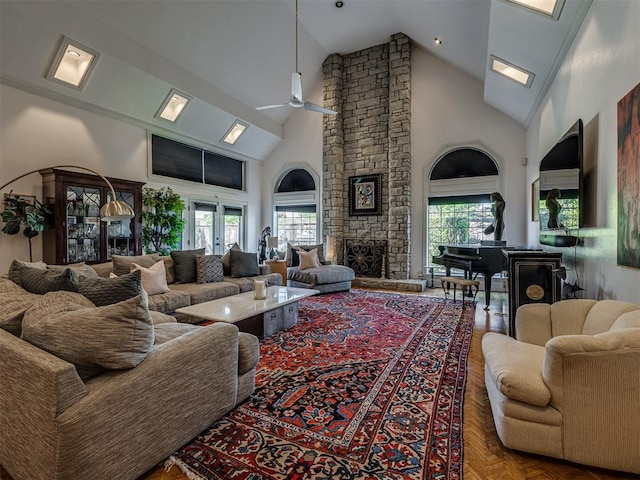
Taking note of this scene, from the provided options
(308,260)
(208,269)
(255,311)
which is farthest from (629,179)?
(308,260)

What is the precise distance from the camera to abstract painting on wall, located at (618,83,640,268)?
2.00m

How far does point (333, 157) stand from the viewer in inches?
311

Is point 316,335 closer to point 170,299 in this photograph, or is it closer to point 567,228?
point 170,299

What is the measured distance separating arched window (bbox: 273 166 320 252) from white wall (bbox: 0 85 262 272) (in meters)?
3.32

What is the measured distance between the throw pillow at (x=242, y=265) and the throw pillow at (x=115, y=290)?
3.26 meters

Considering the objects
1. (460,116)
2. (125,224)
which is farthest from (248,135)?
(460,116)

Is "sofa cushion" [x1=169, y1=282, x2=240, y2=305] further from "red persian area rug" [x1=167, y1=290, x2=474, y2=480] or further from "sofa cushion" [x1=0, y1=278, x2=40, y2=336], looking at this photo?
"sofa cushion" [x1=0, y1=278, x2=40, y2=336]

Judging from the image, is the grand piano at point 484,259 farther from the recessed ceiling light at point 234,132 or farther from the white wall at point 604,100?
the recessed ceiling light at point 234,132

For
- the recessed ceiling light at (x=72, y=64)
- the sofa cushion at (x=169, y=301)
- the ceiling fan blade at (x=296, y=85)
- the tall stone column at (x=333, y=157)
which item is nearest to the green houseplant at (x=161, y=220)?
the recessed ceiling light at (x=72, y=64)

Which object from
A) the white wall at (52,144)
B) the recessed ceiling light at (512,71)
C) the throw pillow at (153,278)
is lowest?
the throw pillow at (153,278)

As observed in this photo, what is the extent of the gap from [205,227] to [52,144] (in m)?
3.24

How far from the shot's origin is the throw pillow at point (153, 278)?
3.87 metres

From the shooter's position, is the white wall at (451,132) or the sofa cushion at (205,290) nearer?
the sofa cushion at (205,290)

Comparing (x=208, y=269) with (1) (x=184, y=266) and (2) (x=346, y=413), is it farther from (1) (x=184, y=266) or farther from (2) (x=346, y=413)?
(2) (x=346, y=413)
